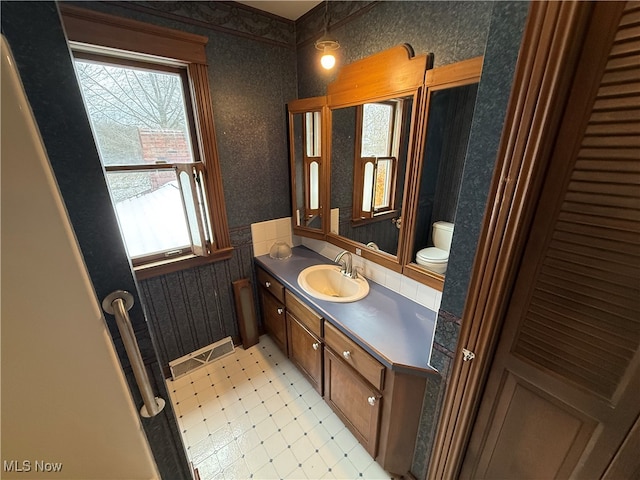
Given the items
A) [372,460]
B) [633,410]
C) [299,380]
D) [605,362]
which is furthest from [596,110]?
[299,380]

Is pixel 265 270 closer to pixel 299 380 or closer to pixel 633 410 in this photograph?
pixel 299 380

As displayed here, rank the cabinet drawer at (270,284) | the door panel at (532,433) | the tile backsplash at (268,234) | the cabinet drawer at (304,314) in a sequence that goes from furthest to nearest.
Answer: the tile backsplash at (268,234) < the cabinet drawer at (270,284) < the cabinet drawer at (304,314) < the door panel at (532,433)

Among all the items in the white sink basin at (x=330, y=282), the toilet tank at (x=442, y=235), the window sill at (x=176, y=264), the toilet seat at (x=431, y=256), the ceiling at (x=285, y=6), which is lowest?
the white sink basin at (x=330, y=282)

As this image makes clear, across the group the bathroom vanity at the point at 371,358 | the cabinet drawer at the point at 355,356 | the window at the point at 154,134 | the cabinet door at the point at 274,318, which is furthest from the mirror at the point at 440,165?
the window at the point at 154,134

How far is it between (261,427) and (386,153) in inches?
70.6

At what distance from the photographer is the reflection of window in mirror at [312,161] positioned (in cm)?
170

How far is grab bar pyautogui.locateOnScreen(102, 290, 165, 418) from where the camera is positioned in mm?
549

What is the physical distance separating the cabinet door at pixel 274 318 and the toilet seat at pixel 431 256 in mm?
1004

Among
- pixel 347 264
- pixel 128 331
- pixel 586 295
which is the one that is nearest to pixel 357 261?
pixel 347 264

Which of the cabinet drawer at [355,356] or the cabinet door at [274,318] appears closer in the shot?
the cabinet drawer at [355,356]

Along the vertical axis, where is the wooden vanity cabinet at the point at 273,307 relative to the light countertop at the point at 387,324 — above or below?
below

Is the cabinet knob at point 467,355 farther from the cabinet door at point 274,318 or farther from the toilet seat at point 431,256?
the cabinet door at point 274,318

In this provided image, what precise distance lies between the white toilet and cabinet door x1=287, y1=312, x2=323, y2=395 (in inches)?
29.8

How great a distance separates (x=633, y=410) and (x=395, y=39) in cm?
152
